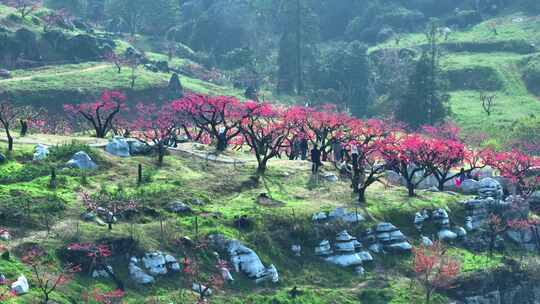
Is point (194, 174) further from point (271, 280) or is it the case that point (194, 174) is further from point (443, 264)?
point (443, 264)

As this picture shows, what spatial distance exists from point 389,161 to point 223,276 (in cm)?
2457

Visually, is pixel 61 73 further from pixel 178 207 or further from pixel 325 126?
pixel 178 207

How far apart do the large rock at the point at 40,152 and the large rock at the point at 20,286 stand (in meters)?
18.4

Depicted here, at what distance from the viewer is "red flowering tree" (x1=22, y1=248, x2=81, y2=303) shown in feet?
146

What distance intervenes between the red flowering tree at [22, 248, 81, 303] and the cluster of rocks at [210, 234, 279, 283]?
10637mm

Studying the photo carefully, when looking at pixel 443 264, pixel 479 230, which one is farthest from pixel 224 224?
pixel 479 230

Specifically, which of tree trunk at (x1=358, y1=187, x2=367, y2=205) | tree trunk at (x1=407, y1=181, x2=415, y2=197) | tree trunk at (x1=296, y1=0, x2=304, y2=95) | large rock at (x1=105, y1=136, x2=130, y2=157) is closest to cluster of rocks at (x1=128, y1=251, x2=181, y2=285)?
large rock at (x1=105, y1=136, x2=130, y2=157)

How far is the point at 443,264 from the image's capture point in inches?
2349

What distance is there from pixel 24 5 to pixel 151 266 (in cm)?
10075

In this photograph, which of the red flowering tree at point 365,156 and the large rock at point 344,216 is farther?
the red flowering tree at point 365,156

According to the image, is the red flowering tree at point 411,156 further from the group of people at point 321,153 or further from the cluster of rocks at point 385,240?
the cluster of rocks at point 385,240

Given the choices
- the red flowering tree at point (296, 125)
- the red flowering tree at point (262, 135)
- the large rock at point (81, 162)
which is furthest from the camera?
the red flowering tree at point (296, 125)

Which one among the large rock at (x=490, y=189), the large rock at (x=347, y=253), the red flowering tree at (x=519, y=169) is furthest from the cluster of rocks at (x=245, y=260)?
the red flowering tree at (x=519, y=169)

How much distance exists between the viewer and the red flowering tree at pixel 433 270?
5722 cm
